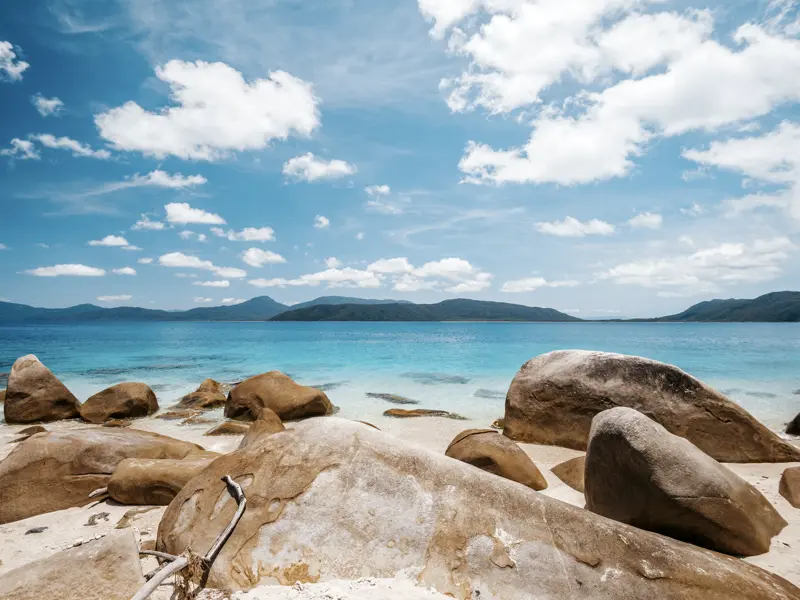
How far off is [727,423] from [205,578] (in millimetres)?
7896

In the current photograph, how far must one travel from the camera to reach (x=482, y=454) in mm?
5902

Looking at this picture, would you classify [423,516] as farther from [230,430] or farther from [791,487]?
[230,430]

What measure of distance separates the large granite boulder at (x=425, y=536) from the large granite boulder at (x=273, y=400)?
788 cm

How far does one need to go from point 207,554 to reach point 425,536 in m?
1.70

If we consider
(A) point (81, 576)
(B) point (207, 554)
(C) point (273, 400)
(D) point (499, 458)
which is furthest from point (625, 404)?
(C) point (273, 400)

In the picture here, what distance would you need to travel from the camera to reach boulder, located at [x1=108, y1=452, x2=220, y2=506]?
5.09 metres

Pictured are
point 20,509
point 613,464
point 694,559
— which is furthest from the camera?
point 20,509

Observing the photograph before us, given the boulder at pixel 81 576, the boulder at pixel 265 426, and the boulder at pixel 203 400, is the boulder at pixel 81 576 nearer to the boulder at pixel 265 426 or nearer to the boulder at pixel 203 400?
the boulder at pixel 265 426

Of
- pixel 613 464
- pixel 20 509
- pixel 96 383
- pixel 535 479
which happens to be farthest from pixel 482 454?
pixel 96 383

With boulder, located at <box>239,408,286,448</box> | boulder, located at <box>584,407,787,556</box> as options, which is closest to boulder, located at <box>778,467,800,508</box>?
boulder, located at <box>584,407,787,556</box>

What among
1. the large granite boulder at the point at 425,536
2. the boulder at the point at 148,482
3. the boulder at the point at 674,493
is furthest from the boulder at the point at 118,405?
the boulder at the point at 674,493

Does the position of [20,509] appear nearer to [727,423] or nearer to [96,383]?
[727,423]

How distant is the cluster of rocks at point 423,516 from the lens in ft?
10.1

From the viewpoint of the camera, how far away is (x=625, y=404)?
25.4 ft
